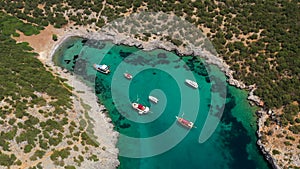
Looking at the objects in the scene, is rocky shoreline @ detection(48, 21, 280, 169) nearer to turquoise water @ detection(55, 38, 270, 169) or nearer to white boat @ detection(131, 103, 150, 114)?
turquoise water @ detection(55, 38, 270, 169)

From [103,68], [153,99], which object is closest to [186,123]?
[153,99]

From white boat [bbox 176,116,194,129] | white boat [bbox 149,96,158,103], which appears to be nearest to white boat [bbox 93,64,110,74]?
white boat [bbox 149,96,158,103]

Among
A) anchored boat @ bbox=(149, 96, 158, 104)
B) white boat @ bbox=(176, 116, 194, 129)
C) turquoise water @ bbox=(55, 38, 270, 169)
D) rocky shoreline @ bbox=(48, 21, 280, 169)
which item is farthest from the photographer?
rocky shoreline @ bbox=(48, 21, 280, 169)

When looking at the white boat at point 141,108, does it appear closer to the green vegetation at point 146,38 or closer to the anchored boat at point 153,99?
the anchored boat at point 153,99

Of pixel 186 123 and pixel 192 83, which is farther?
pixel 192 83

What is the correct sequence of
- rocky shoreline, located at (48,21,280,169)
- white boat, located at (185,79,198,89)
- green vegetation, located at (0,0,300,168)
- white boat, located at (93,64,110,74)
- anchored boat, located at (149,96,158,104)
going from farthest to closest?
white boat, located at (93,64,110,74) < rocky shoreline, located at (48,21,280,169) < white boat, located at (185,79,198,89) < anchored boat, located at (149,96,158,104) < green vegetation, located at (0,0,300,168)

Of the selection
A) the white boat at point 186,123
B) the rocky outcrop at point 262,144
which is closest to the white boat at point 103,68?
the white boat at point 186,123

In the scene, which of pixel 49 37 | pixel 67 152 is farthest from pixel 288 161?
pixel 49 37

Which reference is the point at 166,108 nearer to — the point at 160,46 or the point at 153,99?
the point at 153,99

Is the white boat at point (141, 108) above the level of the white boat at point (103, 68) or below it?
below
